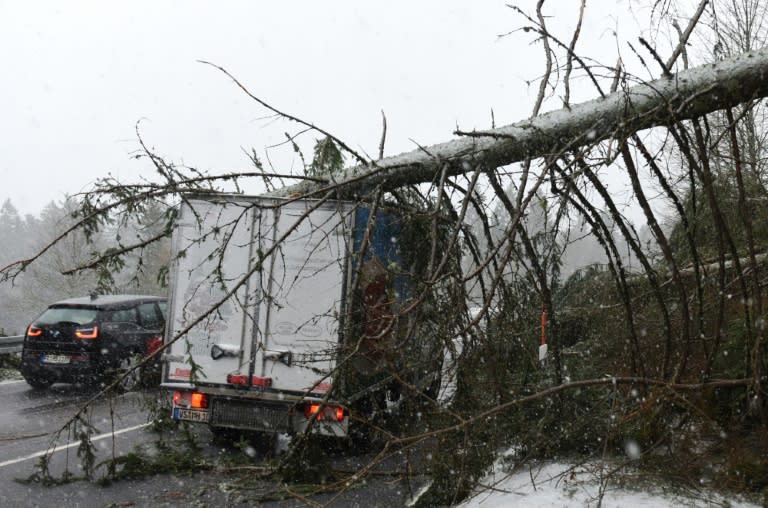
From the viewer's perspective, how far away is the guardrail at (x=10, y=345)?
1287cm

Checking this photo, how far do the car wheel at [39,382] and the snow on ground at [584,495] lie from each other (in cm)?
857

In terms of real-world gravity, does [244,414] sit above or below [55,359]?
below

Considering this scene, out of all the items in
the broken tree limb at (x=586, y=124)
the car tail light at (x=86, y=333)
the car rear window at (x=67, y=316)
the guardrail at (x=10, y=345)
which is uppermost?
the broken tree limb at (x=586, y=124)

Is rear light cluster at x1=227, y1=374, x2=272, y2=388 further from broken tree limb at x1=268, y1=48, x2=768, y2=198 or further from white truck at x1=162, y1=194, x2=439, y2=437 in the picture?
broken tree limb at x1=268, y1=48, x2=768, y2=198

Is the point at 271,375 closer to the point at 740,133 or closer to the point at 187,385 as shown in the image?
the point at 187,385

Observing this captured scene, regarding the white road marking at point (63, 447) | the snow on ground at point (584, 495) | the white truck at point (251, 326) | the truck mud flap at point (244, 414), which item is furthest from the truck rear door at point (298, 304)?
the snow on ground at point (584, 495)

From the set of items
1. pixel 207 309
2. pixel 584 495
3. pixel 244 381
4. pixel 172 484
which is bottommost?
pixel 172 484

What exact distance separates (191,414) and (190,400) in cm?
15

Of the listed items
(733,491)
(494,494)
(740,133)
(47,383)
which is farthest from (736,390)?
(740,133)

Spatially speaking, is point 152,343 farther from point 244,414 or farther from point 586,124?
point 586,124

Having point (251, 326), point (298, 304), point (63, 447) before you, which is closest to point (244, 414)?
point (251, 326)

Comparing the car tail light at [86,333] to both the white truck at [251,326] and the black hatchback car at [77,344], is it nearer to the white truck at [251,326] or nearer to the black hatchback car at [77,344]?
the black hatchback car at [77,344]

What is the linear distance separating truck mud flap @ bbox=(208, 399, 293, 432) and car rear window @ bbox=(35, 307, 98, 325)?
489cm

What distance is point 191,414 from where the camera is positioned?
7.11 metres
